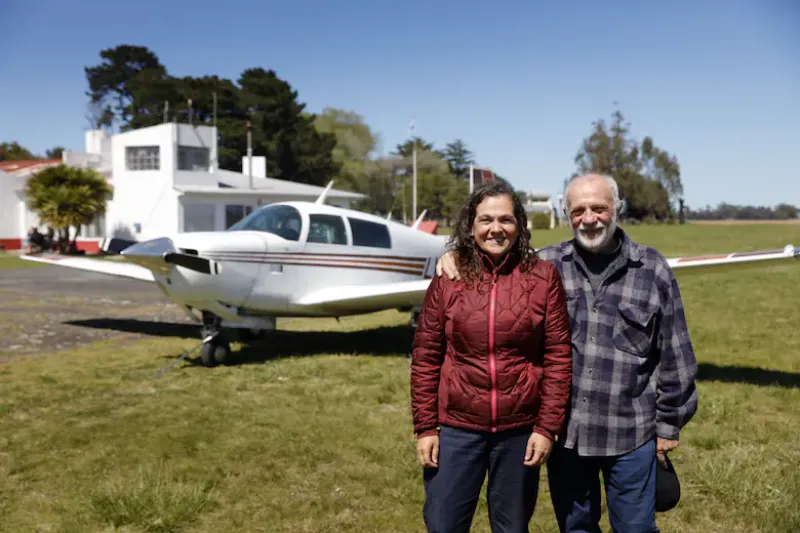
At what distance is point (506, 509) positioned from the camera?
2.80 m

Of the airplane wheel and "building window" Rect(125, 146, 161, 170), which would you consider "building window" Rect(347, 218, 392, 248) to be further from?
"building window" Rect(125, 146, 161, 170)

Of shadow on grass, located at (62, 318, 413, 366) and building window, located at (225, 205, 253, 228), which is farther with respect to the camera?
building window, located at (225, 205, 253, 228)

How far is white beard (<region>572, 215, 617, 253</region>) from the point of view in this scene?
2.76m

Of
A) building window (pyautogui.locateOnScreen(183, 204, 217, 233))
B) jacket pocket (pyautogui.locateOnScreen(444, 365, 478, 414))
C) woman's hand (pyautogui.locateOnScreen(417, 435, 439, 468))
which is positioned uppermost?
building window (pyautogui.locateOnScreen(183, 204, 217, 233))

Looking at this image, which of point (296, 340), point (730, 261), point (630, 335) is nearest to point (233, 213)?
point (296, 340)

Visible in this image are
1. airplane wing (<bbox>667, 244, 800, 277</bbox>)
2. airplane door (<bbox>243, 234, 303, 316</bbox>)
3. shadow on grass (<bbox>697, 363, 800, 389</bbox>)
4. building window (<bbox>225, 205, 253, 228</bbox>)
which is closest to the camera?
airplane wing (<bbox>667, 244, 800, 277</bbox>)

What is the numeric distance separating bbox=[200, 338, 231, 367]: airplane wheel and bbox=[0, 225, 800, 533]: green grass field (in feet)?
0.59

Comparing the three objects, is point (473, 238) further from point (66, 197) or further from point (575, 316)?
point (66, 197)

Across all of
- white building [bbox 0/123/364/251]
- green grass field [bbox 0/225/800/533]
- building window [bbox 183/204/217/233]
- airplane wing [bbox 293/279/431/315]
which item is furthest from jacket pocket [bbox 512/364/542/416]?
building window [bbox 183/204/217/233]

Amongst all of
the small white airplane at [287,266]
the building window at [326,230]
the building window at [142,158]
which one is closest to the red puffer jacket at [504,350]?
the small white airplane at [287,266]

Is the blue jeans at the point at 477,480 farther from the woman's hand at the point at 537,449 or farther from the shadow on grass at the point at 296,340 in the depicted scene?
the shadow on grass at the point at 296,340

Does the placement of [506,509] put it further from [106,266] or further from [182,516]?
[106,266]

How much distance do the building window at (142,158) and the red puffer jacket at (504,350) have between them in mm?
34605

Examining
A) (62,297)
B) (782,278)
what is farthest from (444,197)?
(62,297)
